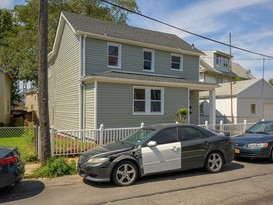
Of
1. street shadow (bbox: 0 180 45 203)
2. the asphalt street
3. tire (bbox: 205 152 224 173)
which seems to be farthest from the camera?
tire (bbox: 205 152 224 173)

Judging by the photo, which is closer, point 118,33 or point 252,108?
point 118,33

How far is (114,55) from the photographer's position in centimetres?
1602

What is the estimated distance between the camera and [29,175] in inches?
301

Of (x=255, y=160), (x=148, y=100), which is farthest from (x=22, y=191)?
(x=148, y=100)

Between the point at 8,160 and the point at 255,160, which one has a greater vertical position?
the point at 8,160

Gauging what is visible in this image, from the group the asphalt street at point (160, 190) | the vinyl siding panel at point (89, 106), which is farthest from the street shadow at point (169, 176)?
the vinyl siding panel at point (89, 106)

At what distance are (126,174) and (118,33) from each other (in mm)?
11715

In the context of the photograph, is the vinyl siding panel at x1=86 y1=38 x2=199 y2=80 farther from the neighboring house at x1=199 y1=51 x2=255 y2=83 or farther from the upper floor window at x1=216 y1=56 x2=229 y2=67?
the upper floor window at x1=216 y1=56 x2=229 y2=67

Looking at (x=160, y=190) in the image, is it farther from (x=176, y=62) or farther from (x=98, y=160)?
(x=176, y=62)

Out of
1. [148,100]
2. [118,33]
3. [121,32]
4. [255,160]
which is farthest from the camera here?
[121,32]

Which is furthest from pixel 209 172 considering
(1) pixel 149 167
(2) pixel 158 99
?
(2) pixel 158 99

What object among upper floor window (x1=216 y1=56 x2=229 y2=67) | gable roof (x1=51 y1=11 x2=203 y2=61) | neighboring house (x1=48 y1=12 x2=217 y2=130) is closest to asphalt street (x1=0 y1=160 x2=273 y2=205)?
neighboring house (x1=48 y1=12 x2=217 y2=130)

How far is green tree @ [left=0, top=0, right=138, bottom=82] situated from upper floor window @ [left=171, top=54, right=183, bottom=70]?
44.4 ft

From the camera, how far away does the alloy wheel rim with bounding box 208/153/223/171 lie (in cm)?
791
